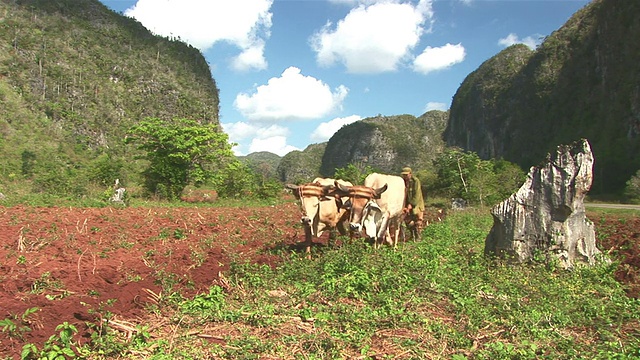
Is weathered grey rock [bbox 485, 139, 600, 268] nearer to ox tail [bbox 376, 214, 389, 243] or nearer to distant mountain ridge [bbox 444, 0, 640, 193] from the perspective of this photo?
ox tail [bbox 376, 214, 389, 243]

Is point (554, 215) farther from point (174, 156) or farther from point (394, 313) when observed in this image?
point (174, 156)

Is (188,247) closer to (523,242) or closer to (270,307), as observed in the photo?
(270,307)

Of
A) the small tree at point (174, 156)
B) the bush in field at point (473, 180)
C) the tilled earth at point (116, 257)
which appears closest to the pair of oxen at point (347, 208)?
the tilled earth at point (116, 257)

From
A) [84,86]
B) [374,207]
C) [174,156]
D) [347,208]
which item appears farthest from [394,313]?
[84,86]

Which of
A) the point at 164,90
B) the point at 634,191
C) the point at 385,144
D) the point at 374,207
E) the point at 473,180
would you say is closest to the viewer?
the point at 374,207

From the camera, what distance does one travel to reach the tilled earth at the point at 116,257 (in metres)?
4.82

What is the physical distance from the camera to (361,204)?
7.93 meters

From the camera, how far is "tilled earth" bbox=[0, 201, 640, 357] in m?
4.82

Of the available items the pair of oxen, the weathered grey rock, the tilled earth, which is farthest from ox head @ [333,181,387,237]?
the weathered grey rock

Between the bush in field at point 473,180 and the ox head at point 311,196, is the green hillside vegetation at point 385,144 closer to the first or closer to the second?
the bush in field at point 473,180

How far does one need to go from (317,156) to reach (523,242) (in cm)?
12027

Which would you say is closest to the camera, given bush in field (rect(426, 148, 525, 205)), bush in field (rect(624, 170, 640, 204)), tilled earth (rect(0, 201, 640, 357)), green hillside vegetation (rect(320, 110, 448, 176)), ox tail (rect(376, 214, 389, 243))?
tilled earth (rect(0, 201, 640, 357))

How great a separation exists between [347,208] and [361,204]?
389mm

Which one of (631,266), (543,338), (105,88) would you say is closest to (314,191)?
(543,338)
